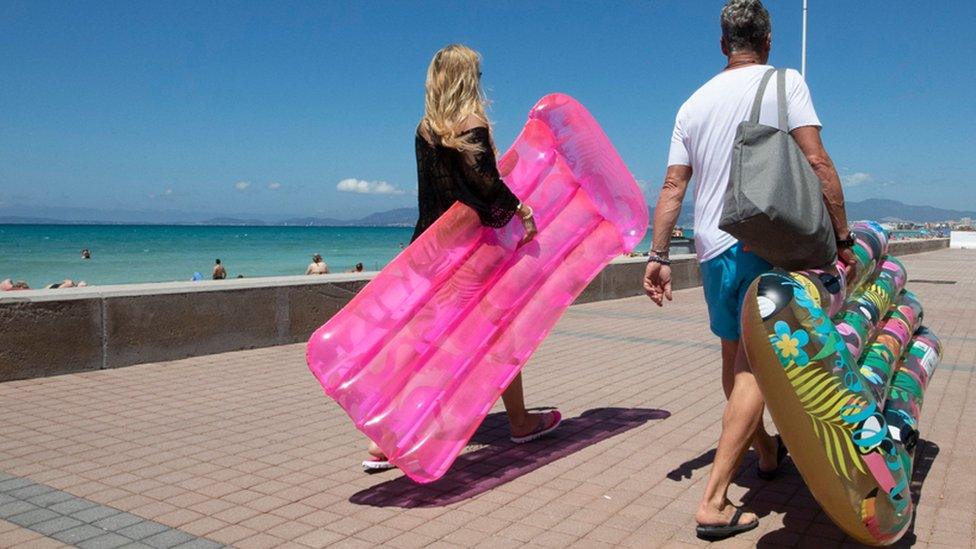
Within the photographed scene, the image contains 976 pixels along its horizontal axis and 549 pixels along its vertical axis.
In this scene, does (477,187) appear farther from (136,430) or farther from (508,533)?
(136,430)

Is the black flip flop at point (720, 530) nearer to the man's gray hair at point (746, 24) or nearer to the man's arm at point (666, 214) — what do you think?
the man's arm at point (666, 214)

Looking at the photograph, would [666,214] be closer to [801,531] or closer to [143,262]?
[801,531]

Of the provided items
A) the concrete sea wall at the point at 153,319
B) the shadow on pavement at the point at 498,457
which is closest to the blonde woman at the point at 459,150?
the shadow on pavement at the point at 498,457

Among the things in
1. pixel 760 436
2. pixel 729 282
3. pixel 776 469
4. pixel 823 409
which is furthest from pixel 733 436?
pixel 776 469

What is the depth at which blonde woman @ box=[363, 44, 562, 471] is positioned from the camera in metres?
4.08

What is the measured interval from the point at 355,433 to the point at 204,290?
271cm

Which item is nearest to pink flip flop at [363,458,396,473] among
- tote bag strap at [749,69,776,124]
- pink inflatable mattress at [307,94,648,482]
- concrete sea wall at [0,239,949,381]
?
pink inflatable mattress at [307,94,648,482]

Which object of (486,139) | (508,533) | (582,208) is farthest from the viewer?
(582,208)

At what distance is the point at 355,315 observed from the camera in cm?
419

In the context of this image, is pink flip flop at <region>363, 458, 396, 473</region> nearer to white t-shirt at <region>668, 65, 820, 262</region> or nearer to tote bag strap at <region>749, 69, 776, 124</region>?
white t-shirt at <region>668, 65, 820, 262</region>

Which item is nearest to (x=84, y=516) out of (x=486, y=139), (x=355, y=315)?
(x=355, y=315)

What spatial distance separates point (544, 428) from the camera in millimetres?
4883

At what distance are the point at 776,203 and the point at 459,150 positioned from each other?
159 centimetres

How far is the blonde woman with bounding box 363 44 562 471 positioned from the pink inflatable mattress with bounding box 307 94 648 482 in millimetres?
124
